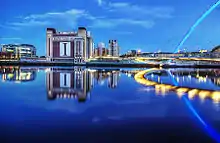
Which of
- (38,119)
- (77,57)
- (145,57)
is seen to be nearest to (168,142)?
(38,119)

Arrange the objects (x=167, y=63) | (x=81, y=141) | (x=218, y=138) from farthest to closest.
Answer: (x=167, y=63), (x=218, y=138), (x=81, y=141)

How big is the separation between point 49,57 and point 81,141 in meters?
128

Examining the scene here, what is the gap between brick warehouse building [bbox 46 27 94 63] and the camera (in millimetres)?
127688

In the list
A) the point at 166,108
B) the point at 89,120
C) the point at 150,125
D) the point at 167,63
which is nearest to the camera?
the point at 150,125

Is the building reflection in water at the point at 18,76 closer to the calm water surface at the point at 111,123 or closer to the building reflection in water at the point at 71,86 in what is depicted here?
the building reflection in water at the point at 71,86

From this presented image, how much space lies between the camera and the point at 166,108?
1080cm

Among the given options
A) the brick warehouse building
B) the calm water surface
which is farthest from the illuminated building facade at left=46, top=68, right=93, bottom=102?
the brick warehouse building

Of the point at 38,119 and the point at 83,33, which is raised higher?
the point at 83,33

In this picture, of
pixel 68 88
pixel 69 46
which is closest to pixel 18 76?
pixel 68 88

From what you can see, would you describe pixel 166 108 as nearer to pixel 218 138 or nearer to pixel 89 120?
pixel 89 120

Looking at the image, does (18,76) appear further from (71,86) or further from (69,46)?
(69,46)

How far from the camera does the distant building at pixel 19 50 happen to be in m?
124

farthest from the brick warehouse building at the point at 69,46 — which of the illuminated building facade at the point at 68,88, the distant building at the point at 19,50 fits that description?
the illuminated building facade at the point at 68,88

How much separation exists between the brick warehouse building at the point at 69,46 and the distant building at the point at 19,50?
9818 mm
